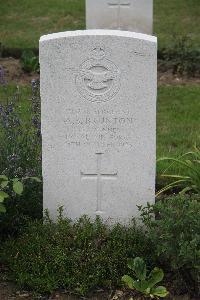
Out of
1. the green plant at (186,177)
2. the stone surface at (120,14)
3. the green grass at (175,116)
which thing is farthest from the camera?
the stone surface at (120,14)

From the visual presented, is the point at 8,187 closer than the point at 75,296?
No

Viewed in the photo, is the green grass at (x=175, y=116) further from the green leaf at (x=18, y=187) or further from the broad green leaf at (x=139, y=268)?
the broad green leaf at (x=139, y=268)

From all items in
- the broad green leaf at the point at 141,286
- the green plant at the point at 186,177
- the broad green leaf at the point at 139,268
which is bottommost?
the broad green leaf at the point at 141,286

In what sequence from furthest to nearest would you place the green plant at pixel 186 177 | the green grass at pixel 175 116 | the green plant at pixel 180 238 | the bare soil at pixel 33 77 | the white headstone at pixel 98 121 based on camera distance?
the bare soil at pixel 33 77, the green grass at pixel 175 116, the green plant at pixel 186 177, the white headstone at pixel 98 121, the green plant at pixel 180 238

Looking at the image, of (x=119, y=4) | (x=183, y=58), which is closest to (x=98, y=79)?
(x=183, y=58)

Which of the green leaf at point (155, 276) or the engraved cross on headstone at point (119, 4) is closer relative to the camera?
the green leaf at point (155, 276)

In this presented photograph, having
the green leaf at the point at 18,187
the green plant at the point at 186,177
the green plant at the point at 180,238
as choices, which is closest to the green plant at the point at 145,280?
the green plant at the point at 180,238

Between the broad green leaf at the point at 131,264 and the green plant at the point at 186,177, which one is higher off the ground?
the green plant at the point at 186,177

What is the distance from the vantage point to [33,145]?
538 cm

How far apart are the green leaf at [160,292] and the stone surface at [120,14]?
5.96 meters

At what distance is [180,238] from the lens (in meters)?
4.43

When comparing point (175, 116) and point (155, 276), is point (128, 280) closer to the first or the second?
point (155, 276)

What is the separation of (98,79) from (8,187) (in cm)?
94

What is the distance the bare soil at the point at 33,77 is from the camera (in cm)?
952
